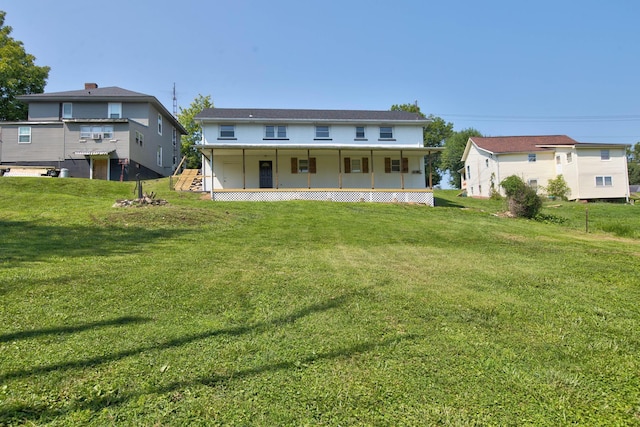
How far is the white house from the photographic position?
24828 mm

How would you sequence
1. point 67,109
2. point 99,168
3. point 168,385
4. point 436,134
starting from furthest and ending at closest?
point 436,134 → point 67,109 → point 99,168 → point 168,385

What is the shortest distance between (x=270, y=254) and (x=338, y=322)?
159 inches

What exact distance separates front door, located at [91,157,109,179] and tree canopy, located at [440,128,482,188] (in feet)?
137

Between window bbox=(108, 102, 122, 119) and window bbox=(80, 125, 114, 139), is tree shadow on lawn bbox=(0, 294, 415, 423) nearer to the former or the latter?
window bbox=(80, 125, 114, 139)

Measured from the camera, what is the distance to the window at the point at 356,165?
84.4 ft

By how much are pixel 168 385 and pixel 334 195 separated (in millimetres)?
19803

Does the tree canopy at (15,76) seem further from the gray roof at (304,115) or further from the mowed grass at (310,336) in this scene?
the mowed grass at (310,336)

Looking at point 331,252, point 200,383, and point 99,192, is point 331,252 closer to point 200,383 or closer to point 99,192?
point 200,383

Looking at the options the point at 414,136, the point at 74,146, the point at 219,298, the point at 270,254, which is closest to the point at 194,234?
the point at 270,254

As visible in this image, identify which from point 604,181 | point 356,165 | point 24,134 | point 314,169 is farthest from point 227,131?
point 604,181

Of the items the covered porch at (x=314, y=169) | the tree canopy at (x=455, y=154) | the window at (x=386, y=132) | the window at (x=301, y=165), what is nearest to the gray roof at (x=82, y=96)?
the covered porch at (x=314, y=169)

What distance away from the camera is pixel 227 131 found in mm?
25031

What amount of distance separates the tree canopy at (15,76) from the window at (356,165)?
28.6 m

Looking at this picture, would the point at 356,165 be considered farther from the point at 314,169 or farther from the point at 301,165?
the point at 301,165
